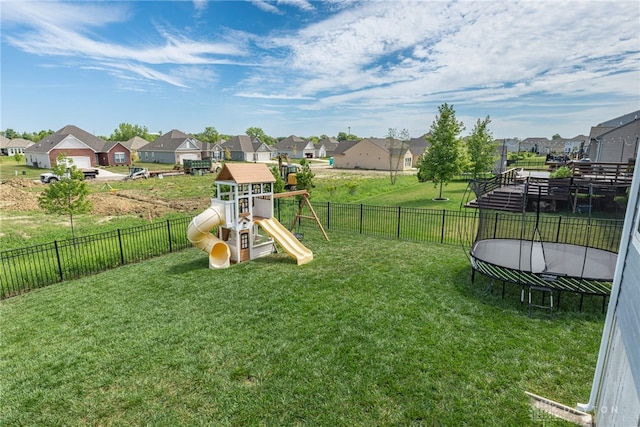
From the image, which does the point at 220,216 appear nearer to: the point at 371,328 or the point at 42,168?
the point at 371,328

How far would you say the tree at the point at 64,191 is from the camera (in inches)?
465

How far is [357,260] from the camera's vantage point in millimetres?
10688

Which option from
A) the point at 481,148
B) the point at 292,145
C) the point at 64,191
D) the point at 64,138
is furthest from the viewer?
the point at 292,145

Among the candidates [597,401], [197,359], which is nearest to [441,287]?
[597,401]

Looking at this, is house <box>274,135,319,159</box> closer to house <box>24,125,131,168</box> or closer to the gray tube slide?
house <box>24,125,131,168</box>

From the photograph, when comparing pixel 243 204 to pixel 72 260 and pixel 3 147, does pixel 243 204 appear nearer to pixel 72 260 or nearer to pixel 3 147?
pixel 72 260

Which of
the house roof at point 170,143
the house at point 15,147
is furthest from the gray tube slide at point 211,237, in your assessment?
the house at point 15,147

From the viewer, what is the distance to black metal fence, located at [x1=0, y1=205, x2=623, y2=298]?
9.58 m

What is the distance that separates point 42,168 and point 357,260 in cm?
5134

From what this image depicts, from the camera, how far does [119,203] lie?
21266mm

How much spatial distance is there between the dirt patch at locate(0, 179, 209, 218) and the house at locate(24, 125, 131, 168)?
19674mm

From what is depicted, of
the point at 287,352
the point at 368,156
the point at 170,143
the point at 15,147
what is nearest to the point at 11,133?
the point at 15,147

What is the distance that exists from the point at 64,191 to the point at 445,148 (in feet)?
73.4

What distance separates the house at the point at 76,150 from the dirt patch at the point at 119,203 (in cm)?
1967
